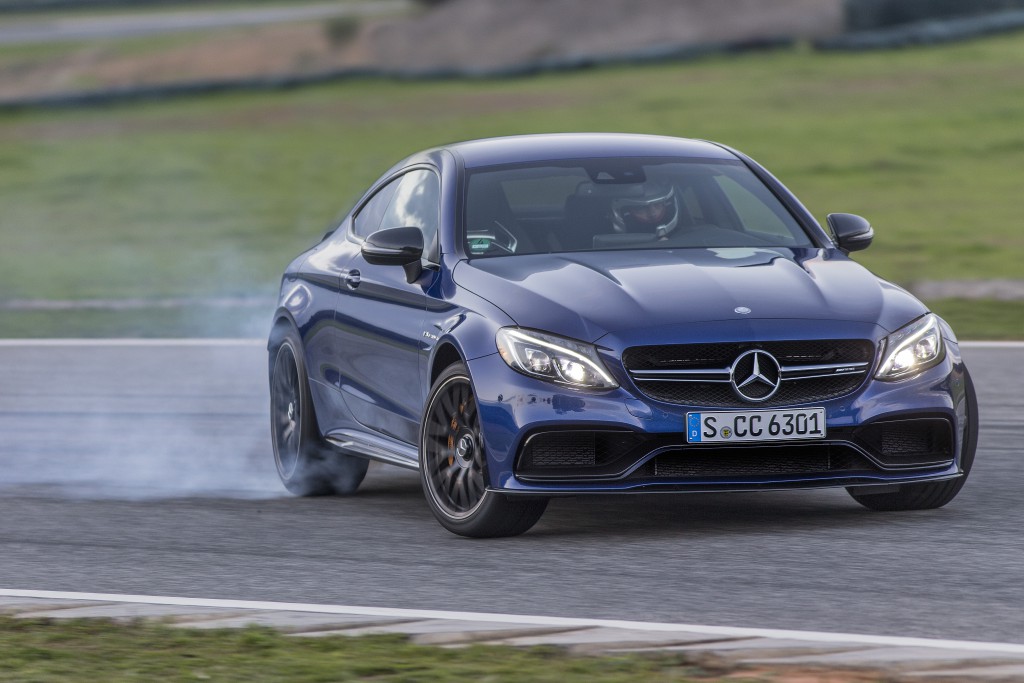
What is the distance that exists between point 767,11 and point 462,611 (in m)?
32.5

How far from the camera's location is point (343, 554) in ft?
23.0

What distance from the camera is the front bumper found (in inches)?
263

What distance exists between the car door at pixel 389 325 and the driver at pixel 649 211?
738 millimetres

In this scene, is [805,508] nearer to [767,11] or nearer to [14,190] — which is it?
[14,190]

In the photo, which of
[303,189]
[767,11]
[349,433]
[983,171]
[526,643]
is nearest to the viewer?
[526,643]

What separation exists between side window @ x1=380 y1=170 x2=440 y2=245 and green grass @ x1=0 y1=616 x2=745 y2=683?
2782 mm

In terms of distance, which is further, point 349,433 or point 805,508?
point 349,433

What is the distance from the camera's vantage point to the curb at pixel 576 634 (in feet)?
16.7

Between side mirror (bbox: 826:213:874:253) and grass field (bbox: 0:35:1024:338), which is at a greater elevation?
side mirror (bbox: 826:213:874:253)

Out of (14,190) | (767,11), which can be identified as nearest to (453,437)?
(14,190)

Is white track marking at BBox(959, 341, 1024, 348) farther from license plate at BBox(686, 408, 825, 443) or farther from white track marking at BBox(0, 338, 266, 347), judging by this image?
license plate at BBox(686, 408, 825, 443)

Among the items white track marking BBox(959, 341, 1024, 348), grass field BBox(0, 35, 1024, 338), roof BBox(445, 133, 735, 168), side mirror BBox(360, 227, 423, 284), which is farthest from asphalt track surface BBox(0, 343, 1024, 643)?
grass field BBox(0, 35, 1024, 338)

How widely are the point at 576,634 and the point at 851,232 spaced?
3.04 m

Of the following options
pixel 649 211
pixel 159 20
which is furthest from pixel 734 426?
pixel 159 20
